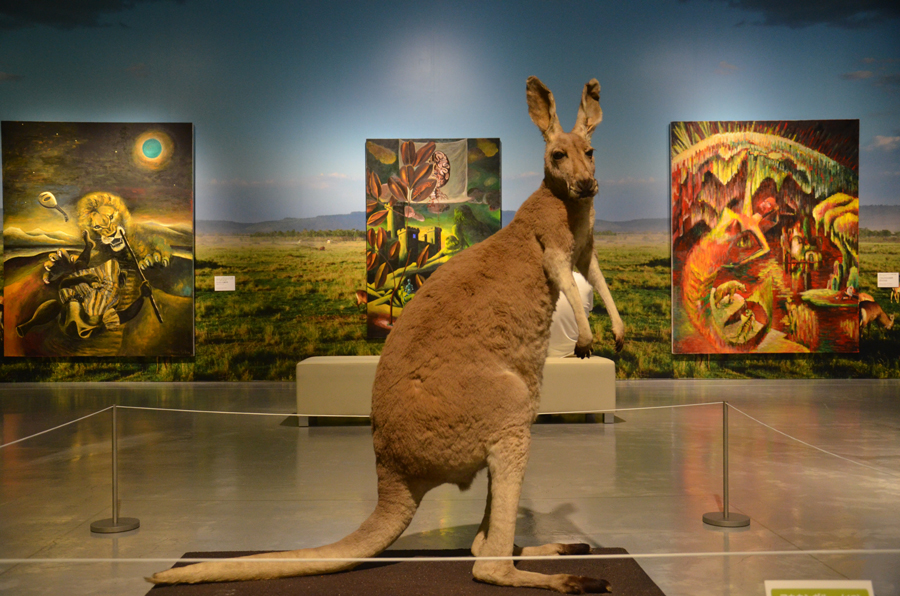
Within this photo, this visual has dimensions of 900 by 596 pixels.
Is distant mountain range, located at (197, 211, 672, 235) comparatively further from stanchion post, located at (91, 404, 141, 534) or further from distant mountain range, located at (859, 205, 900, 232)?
stanchion post, located at (91, 404, 141, 534)

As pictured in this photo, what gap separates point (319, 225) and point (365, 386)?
3.82 metres

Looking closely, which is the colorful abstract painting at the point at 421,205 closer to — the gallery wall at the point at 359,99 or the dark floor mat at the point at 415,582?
the gallery wall at the point at 359,99

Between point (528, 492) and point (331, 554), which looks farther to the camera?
point (528, 492)

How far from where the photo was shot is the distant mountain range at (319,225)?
404 inches

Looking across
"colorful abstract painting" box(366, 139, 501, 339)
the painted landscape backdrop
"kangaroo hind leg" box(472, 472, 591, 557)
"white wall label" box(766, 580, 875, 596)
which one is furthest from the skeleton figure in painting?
"white wall label" box(766, 580, 875, 596)

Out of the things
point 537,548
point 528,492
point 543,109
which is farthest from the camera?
point 528,492

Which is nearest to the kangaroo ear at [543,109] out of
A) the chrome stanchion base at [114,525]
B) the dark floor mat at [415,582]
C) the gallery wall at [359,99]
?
the dark floor mat at [415,582]

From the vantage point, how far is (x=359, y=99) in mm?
10242

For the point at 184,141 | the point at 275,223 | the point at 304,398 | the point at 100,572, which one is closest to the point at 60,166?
the point at 184,141

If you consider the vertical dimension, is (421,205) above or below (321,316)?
above

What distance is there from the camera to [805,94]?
10.3 m

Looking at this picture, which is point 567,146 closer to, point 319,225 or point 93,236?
point 319,225

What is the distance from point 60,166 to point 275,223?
2890 mm

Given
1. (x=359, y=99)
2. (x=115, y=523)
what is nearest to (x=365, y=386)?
(x=115, y=523)
